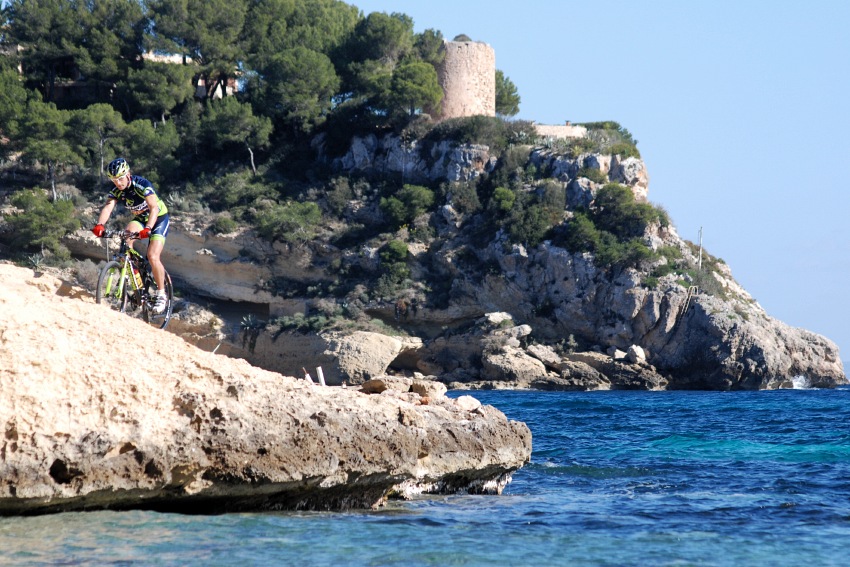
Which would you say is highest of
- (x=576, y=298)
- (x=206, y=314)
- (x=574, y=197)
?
(x=574, y=197)

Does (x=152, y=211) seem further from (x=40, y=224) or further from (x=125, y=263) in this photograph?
(x=40, y=224)

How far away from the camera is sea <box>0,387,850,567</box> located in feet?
21.8

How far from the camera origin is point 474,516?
27.2 feet

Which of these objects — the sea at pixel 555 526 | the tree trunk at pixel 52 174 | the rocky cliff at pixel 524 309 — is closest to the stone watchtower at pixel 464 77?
the rocky cliff at pixel 524 309

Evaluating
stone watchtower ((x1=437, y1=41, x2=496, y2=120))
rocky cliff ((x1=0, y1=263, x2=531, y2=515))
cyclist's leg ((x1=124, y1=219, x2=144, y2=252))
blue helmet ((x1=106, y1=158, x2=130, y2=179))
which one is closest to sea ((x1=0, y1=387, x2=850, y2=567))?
rocky cliff ((x1=0, y1=263, x2=531, y2=515))

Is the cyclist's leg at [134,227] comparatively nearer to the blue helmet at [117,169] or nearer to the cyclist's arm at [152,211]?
the cyclist's arm at [152,211]

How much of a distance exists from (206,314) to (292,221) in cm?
495

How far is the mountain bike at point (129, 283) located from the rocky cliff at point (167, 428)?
432mm

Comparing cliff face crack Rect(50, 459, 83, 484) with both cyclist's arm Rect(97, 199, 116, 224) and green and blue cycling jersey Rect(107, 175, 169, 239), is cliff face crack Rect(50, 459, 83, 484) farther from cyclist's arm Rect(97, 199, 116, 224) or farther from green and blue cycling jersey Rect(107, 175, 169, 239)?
green and blue cycling jersey Rect(107, 175, 169, 239)

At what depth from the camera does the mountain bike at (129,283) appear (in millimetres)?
8758

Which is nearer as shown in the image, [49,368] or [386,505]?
[49,368]

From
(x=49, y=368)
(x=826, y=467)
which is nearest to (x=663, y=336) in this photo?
(x=826, y=467)

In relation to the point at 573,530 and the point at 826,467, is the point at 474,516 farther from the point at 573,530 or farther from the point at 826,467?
the point at 826,467

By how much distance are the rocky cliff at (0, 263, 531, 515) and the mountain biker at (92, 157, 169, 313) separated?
0.81 m
